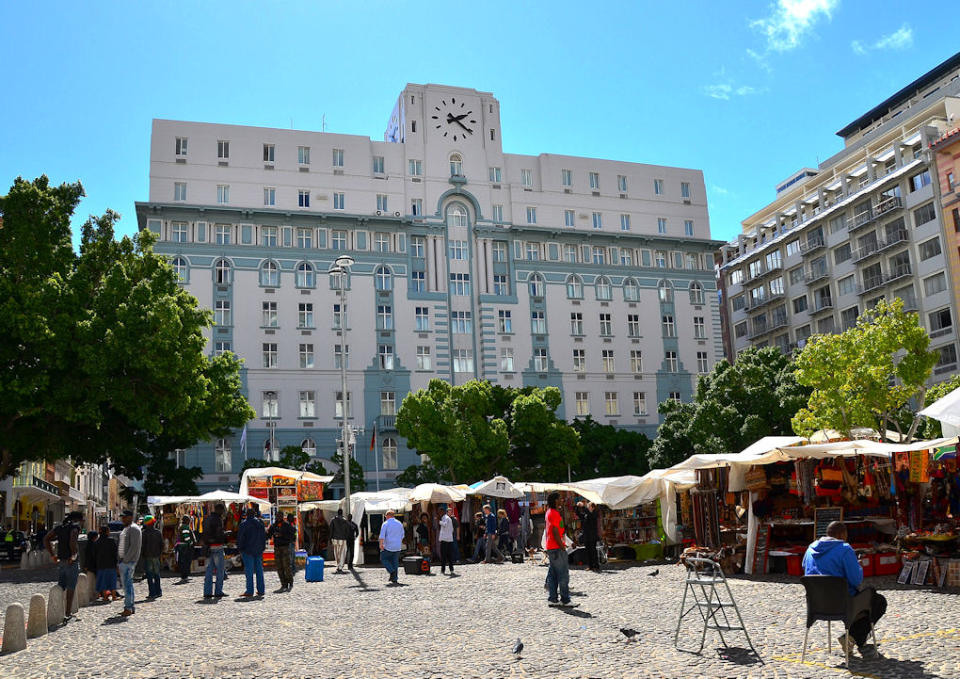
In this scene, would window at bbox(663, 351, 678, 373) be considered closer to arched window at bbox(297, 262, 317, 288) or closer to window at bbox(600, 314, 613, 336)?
window at bbox(600, 314, 613, 336)

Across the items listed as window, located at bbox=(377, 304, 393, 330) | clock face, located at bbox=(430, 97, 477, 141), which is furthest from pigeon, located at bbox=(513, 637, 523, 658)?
clock face, located at bbox=(430, 97, 477, 141)

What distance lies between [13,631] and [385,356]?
4831 cm

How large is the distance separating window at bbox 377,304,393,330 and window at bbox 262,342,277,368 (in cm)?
695

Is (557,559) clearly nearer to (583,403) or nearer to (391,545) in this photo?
(391,545)

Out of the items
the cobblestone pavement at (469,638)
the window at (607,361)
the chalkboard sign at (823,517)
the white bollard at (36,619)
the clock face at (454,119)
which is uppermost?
the clock face at (454,119)

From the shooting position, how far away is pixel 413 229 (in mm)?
63812

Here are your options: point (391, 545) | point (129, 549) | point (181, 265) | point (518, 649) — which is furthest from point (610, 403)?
Result: point (518, 649)

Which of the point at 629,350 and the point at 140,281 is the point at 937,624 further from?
the point at 629,350

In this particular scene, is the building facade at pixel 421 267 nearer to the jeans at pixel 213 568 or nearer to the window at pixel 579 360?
the window at pixel 579 360

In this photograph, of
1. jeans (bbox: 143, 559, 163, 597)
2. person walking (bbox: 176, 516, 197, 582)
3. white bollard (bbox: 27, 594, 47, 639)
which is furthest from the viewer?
person walking (bbox: 176, 516, 197, 582)

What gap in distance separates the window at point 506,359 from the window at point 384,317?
785 cm

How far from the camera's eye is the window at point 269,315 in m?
59.5

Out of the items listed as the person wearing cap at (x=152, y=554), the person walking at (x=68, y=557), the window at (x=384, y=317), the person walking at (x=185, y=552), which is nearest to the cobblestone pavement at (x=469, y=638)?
the person walking at (x=68, y=557)

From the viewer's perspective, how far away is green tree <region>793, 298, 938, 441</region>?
31484 millimetres
